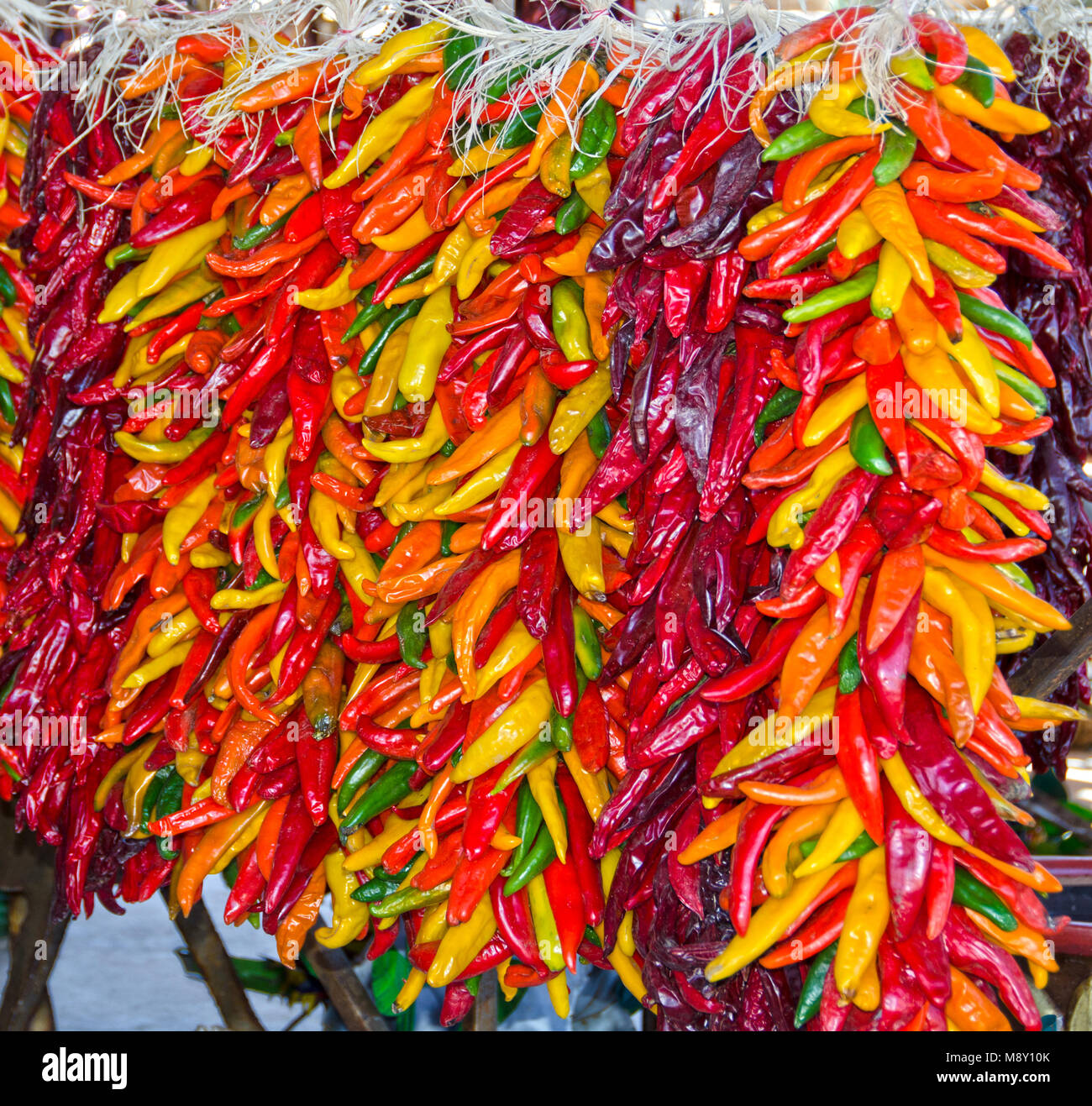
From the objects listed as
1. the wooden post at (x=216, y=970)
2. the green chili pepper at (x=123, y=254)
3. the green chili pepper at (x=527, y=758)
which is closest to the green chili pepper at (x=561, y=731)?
the green chili pepper at (x=527, y=758)

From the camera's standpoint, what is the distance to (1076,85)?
6.13ft

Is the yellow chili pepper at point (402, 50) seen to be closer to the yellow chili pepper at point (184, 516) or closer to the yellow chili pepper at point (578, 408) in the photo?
the yellow chili pepper at point (578, 408)

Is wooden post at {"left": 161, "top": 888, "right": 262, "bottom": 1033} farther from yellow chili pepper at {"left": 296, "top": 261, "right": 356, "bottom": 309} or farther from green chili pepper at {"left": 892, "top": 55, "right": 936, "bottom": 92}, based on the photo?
green chili pepper at {"left": 892, "top": 55, "right": 936, "bottom": 92}

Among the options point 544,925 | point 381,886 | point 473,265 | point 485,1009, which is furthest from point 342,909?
point 473,265

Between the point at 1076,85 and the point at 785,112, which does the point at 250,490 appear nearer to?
the point at 785,112

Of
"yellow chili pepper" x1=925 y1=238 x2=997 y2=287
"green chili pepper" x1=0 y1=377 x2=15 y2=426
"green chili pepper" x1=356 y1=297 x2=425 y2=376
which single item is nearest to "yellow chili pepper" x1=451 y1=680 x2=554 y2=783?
"green chili pepper" x1=356 y1=297 x2=425 y2=376

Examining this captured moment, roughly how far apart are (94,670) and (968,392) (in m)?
1.71

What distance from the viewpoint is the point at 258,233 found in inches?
74.8

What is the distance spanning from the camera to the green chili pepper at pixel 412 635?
1818mm

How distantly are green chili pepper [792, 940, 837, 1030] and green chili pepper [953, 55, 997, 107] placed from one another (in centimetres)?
108

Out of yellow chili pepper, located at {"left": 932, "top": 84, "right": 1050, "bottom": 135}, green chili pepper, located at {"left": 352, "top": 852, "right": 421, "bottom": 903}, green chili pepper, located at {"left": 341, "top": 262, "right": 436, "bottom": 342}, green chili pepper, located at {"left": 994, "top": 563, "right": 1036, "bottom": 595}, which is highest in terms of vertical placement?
yellow chili pepper, located at {"left": 932, "top": 84, "right": 1050, "bottom": 135}

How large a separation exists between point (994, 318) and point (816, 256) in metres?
0.24

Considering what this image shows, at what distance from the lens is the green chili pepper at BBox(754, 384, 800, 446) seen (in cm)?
147
